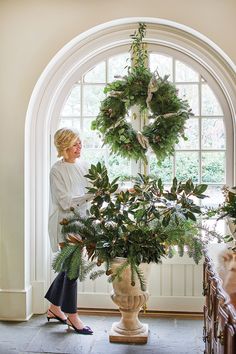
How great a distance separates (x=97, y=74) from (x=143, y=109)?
735 mm

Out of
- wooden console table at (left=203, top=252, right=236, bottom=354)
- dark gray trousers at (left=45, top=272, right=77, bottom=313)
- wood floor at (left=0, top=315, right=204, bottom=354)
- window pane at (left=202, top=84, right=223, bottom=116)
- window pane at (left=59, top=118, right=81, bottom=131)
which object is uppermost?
window pane at (left=202, top=84, right=223, bottom=116)

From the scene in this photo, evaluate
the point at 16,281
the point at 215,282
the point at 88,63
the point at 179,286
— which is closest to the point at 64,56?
the point at 88,63

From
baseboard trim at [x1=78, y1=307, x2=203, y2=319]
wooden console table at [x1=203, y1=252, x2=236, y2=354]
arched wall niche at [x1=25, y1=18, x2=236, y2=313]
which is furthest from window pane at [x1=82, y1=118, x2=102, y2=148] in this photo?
wooden console table at [x1=203, y1=252, x2=236, y2=354]

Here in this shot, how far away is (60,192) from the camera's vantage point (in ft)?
12.8

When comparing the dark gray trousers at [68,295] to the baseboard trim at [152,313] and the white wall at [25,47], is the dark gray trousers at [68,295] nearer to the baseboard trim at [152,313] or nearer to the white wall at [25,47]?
the white wall at [25,47]

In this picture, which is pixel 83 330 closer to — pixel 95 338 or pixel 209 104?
pixel 95 338

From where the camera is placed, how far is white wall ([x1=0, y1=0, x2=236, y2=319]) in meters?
3.93

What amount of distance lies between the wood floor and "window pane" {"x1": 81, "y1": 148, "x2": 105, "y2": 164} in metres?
1.34

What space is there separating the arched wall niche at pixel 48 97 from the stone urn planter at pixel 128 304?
861mm

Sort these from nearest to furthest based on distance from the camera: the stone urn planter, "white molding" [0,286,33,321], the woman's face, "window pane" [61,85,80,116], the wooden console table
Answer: the wooden console table < the stone urn planter < the woman's face < "white molding" [0,286,33,321] < "window pane" [61,85,80,116]

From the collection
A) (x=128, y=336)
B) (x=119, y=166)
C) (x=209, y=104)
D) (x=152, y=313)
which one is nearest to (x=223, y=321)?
(x=128, y=336)

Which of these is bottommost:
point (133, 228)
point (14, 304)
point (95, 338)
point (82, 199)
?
point (95, 338)

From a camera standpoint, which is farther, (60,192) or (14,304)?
(14,304)

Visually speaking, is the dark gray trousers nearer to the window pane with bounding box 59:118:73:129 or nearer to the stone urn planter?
the stone urn planter
